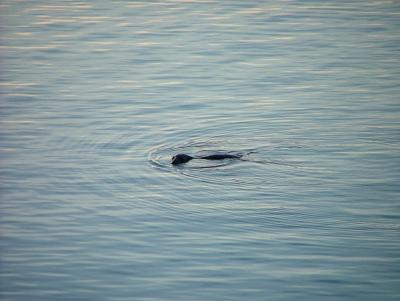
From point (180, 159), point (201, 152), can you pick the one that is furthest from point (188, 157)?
point (201, 152)

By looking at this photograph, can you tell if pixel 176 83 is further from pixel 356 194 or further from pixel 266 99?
pixel 356 194

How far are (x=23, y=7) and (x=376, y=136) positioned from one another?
41.6ft

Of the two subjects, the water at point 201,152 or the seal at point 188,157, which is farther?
the seal at point 188,157

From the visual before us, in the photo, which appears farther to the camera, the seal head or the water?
the seal head

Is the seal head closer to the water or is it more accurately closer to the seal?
the seal

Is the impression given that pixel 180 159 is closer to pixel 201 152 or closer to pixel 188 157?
pixel 188 157

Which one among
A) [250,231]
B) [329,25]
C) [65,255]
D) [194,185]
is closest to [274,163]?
[194,185]

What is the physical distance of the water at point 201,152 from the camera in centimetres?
1177

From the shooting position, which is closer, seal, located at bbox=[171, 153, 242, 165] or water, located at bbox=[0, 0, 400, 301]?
water, located at bbox=[0, 0, 400, 301]

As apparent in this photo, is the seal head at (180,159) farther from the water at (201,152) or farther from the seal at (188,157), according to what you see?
the water at (201,152)

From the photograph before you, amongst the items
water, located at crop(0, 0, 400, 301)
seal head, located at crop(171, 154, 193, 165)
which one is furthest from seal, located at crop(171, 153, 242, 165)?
water, located at crop(0, 0, 400, 301)

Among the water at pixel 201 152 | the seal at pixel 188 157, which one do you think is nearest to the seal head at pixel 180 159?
the seal at pixel 188 157

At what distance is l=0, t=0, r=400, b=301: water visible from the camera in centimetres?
1177

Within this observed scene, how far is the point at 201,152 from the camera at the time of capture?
15.7 meters
